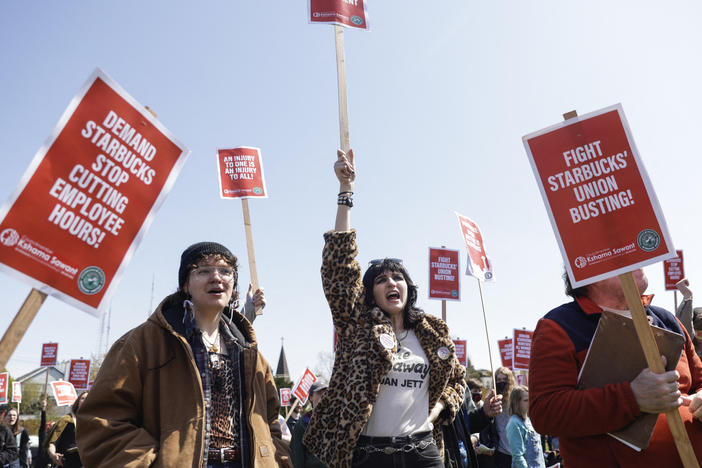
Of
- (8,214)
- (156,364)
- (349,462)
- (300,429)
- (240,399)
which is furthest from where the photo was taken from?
(300,429)

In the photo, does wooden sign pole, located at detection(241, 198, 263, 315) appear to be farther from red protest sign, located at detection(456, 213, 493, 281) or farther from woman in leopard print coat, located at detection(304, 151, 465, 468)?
red protest sign, located at detection(456, 213, 493, 281)

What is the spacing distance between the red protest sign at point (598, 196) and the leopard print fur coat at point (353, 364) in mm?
1143

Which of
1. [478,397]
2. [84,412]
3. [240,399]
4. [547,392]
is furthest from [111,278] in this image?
[478,397]

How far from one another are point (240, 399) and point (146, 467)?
579mm

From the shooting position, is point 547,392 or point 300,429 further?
point 300,429

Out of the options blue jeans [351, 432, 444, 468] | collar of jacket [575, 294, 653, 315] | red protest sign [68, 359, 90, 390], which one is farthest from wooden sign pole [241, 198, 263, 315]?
red protest sign [68, 359, 90, 390]

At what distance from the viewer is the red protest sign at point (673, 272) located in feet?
36.9

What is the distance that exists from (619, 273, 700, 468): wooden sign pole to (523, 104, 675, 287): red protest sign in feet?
0.52

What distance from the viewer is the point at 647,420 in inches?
91.0

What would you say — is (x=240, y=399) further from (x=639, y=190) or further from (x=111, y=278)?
(x=639, y=190)

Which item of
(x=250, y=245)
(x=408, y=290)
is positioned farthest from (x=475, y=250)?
(x=408, y=290)

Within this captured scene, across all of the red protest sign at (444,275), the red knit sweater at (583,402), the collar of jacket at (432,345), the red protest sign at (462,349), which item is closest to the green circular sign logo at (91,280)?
the collar of jacket at (432,345)

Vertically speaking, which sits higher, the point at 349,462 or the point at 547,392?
the point at 547,392

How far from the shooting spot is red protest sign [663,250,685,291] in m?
11.2
